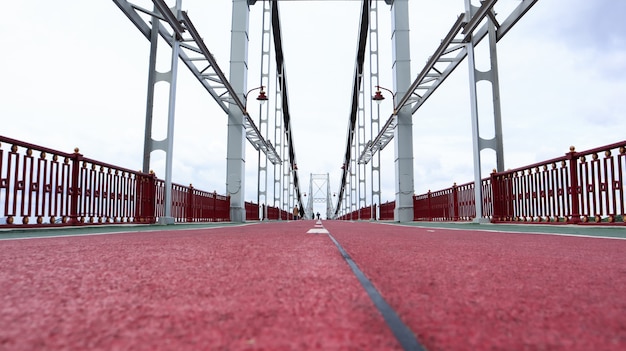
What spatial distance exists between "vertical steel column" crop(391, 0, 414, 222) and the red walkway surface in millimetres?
13636

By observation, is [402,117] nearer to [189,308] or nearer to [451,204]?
[451,204]

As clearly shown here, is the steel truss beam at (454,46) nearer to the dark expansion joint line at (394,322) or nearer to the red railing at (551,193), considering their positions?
the red railing at (551,193)

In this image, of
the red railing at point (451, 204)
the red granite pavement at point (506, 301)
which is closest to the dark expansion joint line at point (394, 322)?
the red granite pavement at point (506, 301)

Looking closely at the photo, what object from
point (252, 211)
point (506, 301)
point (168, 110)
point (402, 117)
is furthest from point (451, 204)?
point (506, 301)

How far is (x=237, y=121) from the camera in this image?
610 inches

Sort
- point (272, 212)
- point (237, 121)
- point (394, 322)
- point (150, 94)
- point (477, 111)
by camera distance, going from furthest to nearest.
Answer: point (272, 212), point (237, 121), point (150, 94), point (477, 111), point (394, 322)

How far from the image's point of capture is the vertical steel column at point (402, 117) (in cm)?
1496

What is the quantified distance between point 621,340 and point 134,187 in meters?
7.96

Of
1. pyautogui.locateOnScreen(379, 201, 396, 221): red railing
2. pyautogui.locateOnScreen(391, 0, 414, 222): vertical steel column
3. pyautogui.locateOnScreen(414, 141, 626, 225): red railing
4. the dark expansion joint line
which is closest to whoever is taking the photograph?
the dark expansion joint line

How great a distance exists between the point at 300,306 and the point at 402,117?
15.3 meters

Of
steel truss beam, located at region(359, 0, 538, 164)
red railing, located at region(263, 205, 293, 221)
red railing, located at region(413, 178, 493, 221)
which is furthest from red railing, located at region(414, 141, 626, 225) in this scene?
red railing, located at region(263, 205, 293, 221)

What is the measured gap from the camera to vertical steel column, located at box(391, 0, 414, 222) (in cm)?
1496

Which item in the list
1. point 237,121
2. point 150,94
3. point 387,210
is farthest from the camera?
point 387,210

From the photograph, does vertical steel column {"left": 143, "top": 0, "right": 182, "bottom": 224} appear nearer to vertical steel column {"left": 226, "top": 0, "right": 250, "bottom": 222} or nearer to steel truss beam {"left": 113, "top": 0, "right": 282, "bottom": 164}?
steel truss beam {"left": 113, "top": 0, "right": 282, "bottom": 164}
